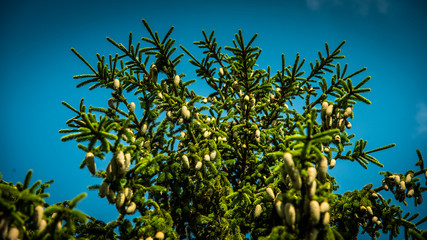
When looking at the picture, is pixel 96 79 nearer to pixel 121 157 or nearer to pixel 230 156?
pixel 121 157

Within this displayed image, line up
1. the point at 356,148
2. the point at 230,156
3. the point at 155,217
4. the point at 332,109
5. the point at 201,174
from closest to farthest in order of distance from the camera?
the point at 155,217
the point at 332,109
the point at 201,174
the point at 356,148
the point at 230,156

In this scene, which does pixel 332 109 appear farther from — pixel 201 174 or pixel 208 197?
pixel 208 197

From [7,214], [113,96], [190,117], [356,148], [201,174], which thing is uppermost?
[113,96]

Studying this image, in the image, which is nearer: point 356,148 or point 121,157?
point 121,157

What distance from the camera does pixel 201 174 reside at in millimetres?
3521

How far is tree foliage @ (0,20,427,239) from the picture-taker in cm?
210

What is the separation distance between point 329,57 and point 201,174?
11.2ft

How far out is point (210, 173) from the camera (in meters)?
3.90

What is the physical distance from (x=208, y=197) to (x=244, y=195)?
1342 millimetres

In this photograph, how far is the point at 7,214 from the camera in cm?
194

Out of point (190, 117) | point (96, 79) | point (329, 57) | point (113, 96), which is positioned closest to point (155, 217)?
point (190, 117)

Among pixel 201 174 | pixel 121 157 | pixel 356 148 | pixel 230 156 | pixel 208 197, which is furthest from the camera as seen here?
pixel 230 156

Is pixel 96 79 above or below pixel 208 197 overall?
above

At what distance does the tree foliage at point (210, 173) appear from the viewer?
210 cm
